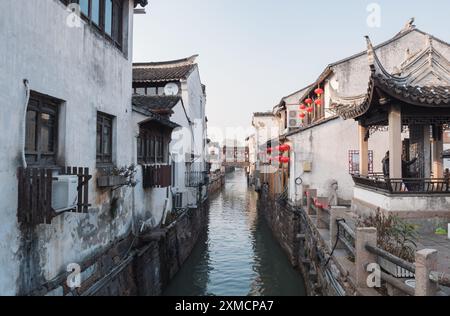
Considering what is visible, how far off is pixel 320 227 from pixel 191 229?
853 cm

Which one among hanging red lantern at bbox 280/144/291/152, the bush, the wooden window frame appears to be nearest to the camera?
the bush

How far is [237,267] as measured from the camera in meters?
15.5

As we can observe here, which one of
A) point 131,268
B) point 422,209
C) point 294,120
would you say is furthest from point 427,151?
point 294,120

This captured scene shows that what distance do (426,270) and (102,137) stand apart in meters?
7.81

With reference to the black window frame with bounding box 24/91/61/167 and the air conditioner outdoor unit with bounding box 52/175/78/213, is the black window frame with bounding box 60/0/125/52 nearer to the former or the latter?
the black window frame with bounding box 24/91/61/167

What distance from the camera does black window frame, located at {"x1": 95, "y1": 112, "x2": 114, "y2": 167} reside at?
28.0 feet

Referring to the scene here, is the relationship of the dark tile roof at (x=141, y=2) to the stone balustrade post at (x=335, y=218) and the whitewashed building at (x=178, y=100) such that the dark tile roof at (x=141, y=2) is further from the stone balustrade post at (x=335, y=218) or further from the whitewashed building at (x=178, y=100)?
the stone balustrade post at (x=335, y=218)

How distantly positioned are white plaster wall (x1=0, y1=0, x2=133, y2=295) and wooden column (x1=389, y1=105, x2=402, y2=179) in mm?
8702

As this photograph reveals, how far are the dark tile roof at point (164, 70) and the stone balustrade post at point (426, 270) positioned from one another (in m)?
19.3

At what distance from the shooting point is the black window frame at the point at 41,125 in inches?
230

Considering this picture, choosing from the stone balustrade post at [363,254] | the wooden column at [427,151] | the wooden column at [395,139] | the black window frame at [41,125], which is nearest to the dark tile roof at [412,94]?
the wooden column at [395,139]

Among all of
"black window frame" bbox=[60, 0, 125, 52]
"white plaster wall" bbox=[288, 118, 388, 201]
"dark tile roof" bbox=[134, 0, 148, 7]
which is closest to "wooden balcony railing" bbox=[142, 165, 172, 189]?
"black window frame" bbox=[60, 0, 125, 52]
